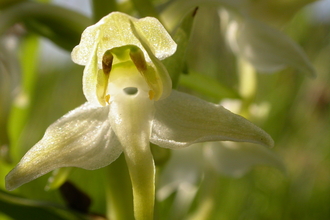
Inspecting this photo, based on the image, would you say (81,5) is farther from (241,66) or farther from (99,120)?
(99,120)

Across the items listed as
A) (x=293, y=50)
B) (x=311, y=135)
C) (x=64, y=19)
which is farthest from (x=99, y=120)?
(x=311, y=135)

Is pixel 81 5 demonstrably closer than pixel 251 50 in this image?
No

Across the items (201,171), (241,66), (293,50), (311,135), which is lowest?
(311,135)

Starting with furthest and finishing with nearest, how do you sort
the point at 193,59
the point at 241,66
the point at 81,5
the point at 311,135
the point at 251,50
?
the point at 193,59, the point at 311,135, the point at 81,5, the point at 241,66, the point at 251,50

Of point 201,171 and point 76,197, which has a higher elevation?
point 76,197

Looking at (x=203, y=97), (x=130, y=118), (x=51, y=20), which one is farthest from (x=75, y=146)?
(x=203, y=97)

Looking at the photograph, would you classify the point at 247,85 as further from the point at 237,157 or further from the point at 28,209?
the point at 28,209

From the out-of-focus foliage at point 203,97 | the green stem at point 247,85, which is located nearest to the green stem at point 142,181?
the out-of-focus foliage at point 203,97

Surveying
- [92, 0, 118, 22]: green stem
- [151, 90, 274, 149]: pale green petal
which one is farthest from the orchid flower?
[92, 0, 118, 22]: green stem

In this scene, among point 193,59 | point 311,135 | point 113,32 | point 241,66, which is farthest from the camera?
point 193,59
